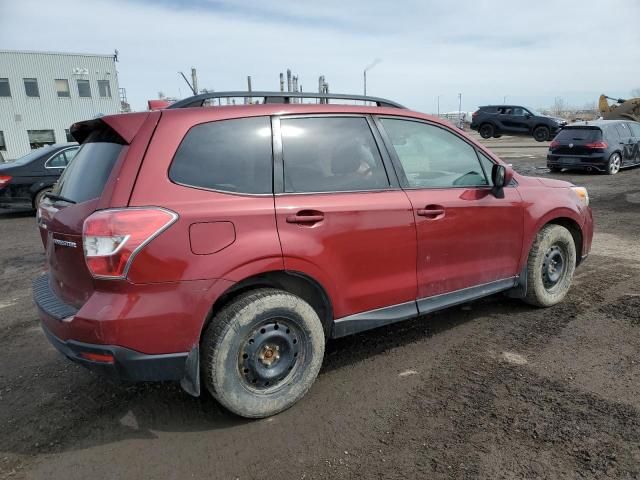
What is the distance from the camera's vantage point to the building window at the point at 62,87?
36812 millimetres

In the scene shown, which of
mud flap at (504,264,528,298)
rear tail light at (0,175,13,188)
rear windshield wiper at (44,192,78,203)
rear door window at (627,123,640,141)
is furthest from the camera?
rear door window at (627,123,640,141)

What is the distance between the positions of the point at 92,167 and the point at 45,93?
39926 millimetres

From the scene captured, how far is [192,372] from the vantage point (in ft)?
8.54

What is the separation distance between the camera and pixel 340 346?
3.85 metres

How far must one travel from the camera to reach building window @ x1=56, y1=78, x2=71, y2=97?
36812 millimetres

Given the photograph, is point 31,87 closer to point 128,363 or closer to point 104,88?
point 104,88

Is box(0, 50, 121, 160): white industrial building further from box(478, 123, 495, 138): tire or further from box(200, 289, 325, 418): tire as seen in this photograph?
box(200, 289, 325, 418): tire

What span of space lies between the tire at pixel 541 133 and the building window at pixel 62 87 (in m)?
32.6

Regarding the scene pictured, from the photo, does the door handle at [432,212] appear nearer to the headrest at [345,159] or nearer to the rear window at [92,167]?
the headrest at [345,159]

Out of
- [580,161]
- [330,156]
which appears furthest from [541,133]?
[330,156]

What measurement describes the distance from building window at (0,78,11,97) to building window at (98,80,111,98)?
604cm

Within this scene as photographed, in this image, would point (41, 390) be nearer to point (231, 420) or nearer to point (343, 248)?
point (231, 420)

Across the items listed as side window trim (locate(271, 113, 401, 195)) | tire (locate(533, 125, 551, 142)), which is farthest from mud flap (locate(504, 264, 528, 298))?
tire (locate(533, 125, 551, 142))

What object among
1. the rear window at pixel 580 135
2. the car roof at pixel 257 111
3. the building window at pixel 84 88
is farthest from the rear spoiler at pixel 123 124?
the building window at pixel 84 88
